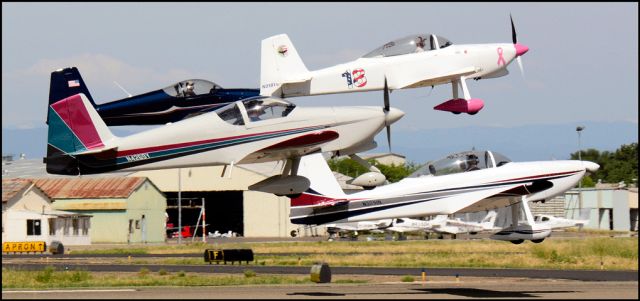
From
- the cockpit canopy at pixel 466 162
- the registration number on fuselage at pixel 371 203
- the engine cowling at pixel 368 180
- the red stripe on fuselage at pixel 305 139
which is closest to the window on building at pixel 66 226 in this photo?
the registration number on fuselage at pixel 371 203

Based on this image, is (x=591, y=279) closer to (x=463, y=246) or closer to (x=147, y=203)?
(x=463, y=246)

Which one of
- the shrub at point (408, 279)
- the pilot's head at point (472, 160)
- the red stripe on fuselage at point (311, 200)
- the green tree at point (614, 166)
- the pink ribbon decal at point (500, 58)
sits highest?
the green tree at point (614, 166)

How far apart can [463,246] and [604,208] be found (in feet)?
162

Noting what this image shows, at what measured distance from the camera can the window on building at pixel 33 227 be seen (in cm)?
8225

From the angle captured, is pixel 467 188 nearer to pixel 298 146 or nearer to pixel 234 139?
pixel 298 146

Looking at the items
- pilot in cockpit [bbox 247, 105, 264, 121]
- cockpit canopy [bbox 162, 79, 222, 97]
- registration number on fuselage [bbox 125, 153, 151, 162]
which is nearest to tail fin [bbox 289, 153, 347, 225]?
cockpit canopy [bbox 162, 79, 222, 97]

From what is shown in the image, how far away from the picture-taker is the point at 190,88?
38.1 meters

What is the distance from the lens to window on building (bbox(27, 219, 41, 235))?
270ft

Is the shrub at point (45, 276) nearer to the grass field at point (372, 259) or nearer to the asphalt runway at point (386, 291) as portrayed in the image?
the grass field at point (372, 259)

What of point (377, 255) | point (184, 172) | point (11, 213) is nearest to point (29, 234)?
point (11, 213)

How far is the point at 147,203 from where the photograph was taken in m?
92.2

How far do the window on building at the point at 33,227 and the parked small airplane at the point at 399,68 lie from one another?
48.2 metres

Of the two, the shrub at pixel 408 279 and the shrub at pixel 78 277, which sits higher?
the shrub at pixel 78 277

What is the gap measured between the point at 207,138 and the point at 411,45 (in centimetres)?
882
